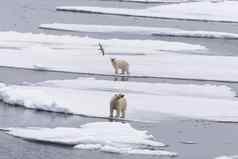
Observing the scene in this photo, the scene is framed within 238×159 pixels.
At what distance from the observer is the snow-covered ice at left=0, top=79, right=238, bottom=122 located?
1631cm

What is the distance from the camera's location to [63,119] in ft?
51.4

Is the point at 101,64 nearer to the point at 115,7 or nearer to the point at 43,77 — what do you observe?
the point at 43,77

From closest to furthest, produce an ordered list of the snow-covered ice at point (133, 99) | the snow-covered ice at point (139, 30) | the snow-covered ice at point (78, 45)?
the snow-covered ice at point (133, 99), the snow-covered ice at point (78, 45), the snow-covered ice at point (139, 30)

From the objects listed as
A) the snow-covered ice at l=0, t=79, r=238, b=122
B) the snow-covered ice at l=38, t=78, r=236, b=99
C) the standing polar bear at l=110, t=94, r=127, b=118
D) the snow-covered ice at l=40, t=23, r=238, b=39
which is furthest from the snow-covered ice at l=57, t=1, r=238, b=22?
the standing polar bear at l=110, t=94, r=127, b=118

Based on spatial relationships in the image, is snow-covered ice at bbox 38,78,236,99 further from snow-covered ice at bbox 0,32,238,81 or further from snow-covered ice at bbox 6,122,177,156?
A: snow-covered ice at bbox 6,122,177,156

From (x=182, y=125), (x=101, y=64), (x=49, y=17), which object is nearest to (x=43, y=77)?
(x=101, y=64)

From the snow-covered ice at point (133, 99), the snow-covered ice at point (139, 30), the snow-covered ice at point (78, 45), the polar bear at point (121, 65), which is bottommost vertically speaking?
the snow-covered ice at point (133, 99)

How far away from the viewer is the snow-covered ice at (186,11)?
112ft

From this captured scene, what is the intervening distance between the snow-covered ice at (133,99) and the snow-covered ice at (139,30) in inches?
380

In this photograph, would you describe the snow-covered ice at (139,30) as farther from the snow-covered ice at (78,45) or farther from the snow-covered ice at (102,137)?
the snow-covered ice at (102,137)

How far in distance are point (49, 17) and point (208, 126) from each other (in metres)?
17.2

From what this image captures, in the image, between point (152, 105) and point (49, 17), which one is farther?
point (49, 17)

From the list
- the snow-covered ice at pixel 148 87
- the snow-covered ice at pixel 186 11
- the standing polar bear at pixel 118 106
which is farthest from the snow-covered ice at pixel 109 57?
the snow-covered ice at pixel 186 11

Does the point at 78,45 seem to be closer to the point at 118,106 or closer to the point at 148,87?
the point at 148,87
